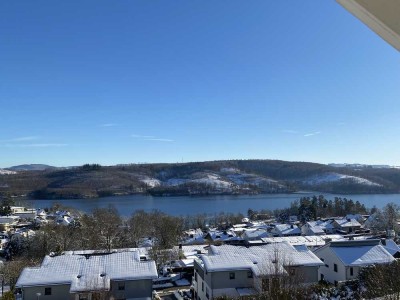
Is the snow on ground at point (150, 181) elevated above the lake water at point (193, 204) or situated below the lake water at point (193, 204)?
above

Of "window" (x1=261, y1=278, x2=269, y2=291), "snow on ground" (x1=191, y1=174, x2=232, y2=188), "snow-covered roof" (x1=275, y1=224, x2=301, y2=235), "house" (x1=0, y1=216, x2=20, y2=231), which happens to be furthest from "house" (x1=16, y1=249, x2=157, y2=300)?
"snow on ground" (x1=191, y1=174, x2=232, y2=188)

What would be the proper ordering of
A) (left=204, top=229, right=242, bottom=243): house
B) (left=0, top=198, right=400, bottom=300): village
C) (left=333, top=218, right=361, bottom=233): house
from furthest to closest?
(left=333, top=218, right=361, bottom=233): house
(left=204, top=229, right=242, bottom=243): house
(left=0, top=198, right=400, bottom=300): village

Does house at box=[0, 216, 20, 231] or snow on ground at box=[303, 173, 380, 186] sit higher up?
snow on ground at box=[303, 173, 380, 186]

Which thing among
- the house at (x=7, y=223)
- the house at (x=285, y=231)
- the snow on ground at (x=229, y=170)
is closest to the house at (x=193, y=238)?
the house at (x=285, y=231)

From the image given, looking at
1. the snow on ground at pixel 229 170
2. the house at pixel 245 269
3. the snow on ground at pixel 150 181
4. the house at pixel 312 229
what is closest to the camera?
the house at pixel 245 269

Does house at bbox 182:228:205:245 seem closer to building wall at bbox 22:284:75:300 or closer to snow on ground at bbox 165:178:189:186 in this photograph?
building wall at bbox 22:284:75:300

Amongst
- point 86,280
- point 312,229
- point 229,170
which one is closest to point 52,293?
point 86,280

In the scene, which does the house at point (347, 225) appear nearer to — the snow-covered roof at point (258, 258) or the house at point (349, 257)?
the house at point (349, 257)
